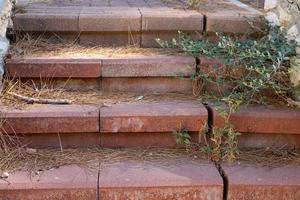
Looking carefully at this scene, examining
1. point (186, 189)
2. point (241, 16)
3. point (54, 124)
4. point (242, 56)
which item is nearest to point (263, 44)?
point (242, 56)

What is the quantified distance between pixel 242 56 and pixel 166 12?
0.81m

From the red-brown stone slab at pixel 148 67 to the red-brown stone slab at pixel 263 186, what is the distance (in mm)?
701

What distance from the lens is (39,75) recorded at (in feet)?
7.65

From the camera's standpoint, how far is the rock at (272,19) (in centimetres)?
248

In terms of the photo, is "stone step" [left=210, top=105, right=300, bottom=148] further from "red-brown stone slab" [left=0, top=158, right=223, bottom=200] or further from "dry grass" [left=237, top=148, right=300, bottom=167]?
"red-brown stone slab" [left=0, top=158, right=223, bottom=200]

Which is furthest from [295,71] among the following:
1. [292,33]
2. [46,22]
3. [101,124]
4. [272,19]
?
[46,22]

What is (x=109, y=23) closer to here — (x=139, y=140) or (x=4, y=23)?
(x=4, y=23)

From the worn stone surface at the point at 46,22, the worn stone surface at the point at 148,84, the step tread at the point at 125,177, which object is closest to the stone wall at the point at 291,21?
the worn stone surface at the point at 148,84

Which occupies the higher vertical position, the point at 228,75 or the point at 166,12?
the point at 166,12

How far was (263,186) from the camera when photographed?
1826 mm

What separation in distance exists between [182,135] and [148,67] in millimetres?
485

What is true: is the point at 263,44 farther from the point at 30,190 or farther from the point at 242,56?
the point at 30,190

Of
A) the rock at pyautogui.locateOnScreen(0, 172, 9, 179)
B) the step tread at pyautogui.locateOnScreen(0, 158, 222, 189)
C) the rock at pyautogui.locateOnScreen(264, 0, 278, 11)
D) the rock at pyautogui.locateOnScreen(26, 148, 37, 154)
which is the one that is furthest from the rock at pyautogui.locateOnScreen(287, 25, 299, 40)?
the rock at pyautogui.locateOnScreen(0, 172, 9, 179)

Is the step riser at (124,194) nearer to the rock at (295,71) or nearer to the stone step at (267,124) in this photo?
the stone step at (267,124)
